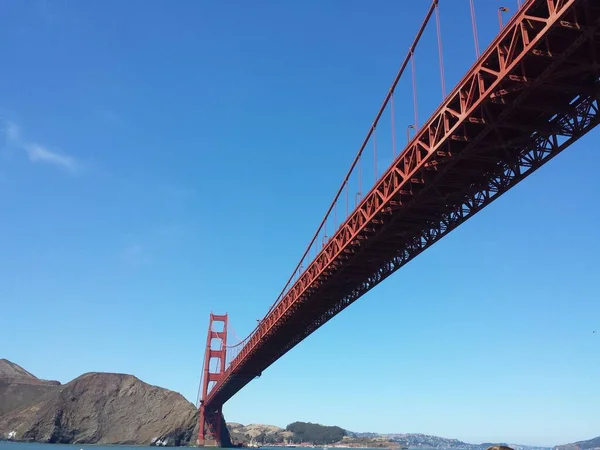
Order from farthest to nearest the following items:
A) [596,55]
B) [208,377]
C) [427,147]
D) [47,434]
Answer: [47,434], [208,377], [427,147], [596,55]

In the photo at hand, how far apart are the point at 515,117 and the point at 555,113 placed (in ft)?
3.43

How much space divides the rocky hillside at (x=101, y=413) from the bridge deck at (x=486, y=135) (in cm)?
8186

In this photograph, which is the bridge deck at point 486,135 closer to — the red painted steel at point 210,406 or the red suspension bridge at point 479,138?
the red suspension bridge at point 479,138

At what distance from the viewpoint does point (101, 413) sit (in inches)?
4254

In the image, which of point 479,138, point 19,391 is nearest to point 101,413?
point 19,391

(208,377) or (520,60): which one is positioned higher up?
(208,377)

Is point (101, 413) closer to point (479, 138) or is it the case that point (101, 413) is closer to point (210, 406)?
point (210, 406)

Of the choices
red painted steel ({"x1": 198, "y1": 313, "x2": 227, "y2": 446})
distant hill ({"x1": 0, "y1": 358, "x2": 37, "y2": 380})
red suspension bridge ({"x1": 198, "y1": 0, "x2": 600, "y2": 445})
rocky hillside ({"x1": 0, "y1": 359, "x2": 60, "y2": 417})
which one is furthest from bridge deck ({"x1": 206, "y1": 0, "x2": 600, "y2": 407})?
distant hill ({"x1": 0, "y1": 358, "x2": 37, "y2": 380})

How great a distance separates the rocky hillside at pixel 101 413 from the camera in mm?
101688

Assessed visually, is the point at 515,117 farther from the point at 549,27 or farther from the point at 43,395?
the point at 43,395

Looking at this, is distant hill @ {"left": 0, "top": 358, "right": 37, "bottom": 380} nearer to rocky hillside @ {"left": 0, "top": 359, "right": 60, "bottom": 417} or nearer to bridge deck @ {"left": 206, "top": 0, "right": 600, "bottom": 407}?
rocky hillside @ {"left": 0, "top": 359, "right": 60, "bottom": 417}

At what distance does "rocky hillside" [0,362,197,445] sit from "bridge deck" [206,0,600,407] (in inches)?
3223

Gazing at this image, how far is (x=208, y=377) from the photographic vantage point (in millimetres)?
83188

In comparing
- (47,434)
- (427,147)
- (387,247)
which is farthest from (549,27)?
(47,434)
